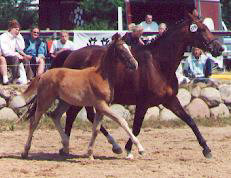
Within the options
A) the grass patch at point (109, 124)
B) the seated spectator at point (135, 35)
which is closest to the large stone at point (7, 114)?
the grass patch at point (109, 124)

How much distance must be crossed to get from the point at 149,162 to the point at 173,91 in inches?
46.0

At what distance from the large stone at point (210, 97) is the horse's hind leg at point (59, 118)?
17.8 ft

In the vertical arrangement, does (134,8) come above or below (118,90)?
above

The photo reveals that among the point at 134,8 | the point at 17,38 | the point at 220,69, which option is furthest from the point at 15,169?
the point at 134,8

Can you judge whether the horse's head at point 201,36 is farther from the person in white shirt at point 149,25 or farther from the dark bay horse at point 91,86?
the person in white shirt at point 149,25

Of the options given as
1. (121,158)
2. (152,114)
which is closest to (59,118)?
(121,158)

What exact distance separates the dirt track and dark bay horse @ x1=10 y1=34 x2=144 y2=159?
41 centimetres

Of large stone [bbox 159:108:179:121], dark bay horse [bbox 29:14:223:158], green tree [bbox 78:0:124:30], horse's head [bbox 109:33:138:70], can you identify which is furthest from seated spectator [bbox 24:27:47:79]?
green tree [bbox 78:0:124:30]

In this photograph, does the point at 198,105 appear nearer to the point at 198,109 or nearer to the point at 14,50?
the point at 198,109

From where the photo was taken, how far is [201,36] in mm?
10320

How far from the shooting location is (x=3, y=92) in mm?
14141

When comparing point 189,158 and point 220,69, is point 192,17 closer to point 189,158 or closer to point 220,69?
point 189,158

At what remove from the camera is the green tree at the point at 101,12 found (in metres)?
27.7

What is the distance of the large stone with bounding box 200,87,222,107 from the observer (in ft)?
50.3
